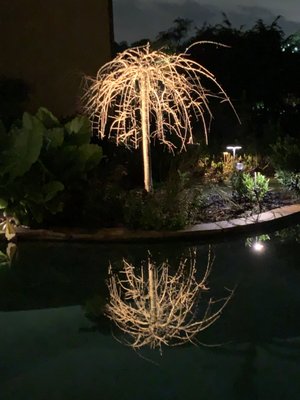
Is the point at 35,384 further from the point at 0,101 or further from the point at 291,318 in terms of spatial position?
the point at 0,101

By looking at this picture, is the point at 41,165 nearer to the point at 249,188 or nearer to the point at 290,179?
the point at 249,188

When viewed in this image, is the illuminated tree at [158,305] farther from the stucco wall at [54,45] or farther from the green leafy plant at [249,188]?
the stucco wall at [54,45]

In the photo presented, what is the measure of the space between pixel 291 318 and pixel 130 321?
4.66 ft

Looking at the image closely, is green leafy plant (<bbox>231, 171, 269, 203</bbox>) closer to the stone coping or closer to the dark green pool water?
the stone coping

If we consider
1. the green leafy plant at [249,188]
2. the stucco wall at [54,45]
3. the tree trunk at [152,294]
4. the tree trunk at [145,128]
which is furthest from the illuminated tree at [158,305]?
the stucco wall at [54,45]

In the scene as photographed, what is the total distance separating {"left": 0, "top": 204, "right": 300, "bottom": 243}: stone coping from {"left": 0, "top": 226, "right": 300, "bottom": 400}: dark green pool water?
0.93 m

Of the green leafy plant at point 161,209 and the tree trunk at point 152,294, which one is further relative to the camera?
the green leafy plant at point 161,209

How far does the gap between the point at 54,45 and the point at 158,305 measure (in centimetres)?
960

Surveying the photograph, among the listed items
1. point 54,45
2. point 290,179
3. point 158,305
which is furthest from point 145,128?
point 54,45

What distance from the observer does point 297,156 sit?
37.0 ft

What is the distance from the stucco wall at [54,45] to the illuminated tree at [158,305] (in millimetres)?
7528

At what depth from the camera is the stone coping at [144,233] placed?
8383mm

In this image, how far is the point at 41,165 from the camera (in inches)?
335

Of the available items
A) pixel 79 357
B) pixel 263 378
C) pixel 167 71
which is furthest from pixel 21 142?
pixel 263 378
